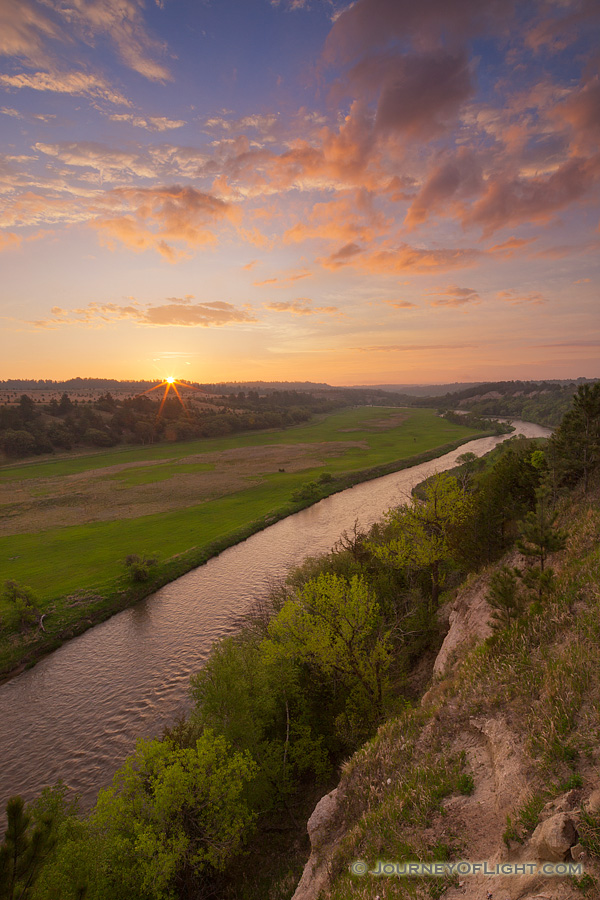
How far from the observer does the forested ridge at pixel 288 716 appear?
15.0 m

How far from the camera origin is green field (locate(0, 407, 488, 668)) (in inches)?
1962

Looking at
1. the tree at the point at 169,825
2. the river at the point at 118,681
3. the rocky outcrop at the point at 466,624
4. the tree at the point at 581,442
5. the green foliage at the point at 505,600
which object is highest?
the tree at the point at 581,442

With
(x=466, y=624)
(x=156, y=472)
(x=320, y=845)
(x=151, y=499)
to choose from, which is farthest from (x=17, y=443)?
(x=320, y=845)

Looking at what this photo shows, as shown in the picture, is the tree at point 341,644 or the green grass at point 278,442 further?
the green grass at point 278,442

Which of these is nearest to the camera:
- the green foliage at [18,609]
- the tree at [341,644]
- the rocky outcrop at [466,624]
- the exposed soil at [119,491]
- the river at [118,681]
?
the rocky outcrop at [466,624]

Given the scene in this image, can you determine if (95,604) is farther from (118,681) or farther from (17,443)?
(17,443)

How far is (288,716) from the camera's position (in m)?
22.2

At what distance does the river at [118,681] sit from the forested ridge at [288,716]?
389 cm

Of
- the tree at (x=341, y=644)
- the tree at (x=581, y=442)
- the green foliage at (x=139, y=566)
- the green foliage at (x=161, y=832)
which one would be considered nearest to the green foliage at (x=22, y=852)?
the green foliage at (x=161, y=832)

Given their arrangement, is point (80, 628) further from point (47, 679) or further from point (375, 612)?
point (375, 612)

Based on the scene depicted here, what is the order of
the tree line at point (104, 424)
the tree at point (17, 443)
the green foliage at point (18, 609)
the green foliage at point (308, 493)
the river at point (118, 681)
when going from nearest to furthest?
the river at point (118, 681) → the green foliage at point (18, 609) → the green foliage at point (308, 493) → the tree at point (17, 443) → the tree line at point (104, 424)

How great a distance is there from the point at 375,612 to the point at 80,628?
3119 cm

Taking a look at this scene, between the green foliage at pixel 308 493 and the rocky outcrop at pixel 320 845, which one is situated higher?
the rocky outcrop at pixel 320 845

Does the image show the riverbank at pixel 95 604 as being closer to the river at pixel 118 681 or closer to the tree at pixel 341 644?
the river at pixel 118 681
